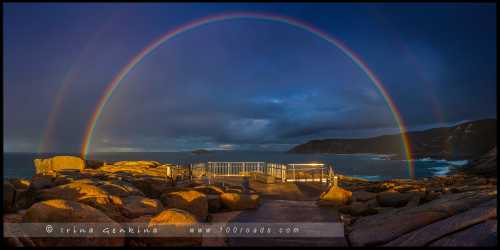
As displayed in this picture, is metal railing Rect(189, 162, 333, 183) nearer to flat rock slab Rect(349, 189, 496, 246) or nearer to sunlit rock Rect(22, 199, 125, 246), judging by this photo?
flat rock slab Rect(349, 189, 496, 246)

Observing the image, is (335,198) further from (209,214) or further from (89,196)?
(89,196)

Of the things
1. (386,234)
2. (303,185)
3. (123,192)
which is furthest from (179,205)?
(303,185)

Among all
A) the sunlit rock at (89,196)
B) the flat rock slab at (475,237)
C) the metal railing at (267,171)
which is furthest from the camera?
the metal railing at (267,171)

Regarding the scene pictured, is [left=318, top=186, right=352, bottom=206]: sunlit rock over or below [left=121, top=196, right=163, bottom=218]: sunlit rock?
below

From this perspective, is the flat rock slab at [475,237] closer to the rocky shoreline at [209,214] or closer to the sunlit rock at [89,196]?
the rocky shoreline at [209,214]

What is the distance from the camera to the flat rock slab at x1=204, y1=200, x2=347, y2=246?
26.6 feet

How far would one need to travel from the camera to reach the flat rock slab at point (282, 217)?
812 cm

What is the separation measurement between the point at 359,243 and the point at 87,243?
19.2 feet

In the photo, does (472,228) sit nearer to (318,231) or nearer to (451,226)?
(451,226)

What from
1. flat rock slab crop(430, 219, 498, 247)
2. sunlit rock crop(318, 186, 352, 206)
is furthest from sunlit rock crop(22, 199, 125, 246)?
sunlit rock crop(318, 186, 352, 206)

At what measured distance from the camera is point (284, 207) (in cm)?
1316

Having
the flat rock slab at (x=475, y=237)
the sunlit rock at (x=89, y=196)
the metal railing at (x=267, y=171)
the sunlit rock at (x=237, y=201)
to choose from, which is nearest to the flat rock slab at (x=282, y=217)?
the sunlit rock at (x=237, y=201)

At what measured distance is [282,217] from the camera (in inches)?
441

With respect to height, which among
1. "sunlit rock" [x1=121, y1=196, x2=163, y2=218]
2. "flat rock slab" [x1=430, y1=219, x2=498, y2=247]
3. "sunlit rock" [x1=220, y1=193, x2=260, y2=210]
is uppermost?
"flat rock slab" [x1=430, y1=219, x2=498, y2=247]
